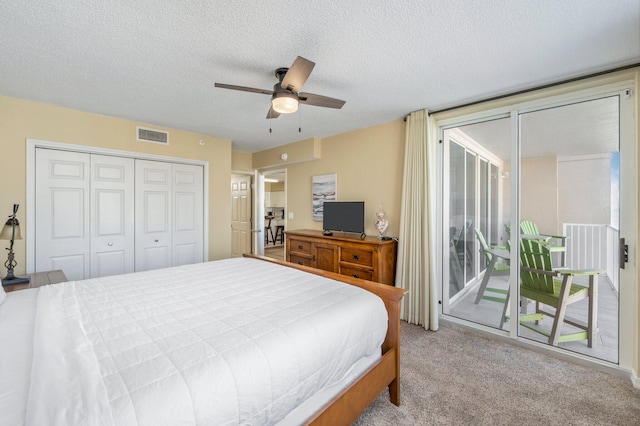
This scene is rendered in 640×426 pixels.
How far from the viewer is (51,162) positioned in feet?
10.1

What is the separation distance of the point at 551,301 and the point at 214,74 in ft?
12.2

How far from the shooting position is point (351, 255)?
343 cm

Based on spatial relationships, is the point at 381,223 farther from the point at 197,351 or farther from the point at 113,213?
the point at 113,213

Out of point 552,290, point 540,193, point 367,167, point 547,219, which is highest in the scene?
point 367,167

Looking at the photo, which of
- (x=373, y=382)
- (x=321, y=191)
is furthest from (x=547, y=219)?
(x=321, y=191)

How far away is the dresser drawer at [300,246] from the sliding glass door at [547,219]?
69.7 inches

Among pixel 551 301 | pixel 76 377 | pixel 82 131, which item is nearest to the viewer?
pixel 76 377

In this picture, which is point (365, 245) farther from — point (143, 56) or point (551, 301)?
point (143, 56)

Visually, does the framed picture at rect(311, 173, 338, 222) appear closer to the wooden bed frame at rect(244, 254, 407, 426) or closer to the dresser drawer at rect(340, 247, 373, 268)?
the dresser drawer at rect(340, 247, 373, 268)

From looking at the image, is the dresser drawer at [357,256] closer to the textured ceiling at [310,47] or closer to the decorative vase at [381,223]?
the decorative vase at [381,223]

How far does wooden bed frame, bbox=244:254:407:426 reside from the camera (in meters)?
1.36

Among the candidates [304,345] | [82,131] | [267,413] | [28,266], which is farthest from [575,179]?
[28,266]

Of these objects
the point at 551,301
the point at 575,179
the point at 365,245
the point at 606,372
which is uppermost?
the point at 575,179

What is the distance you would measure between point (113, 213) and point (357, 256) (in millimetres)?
3128
